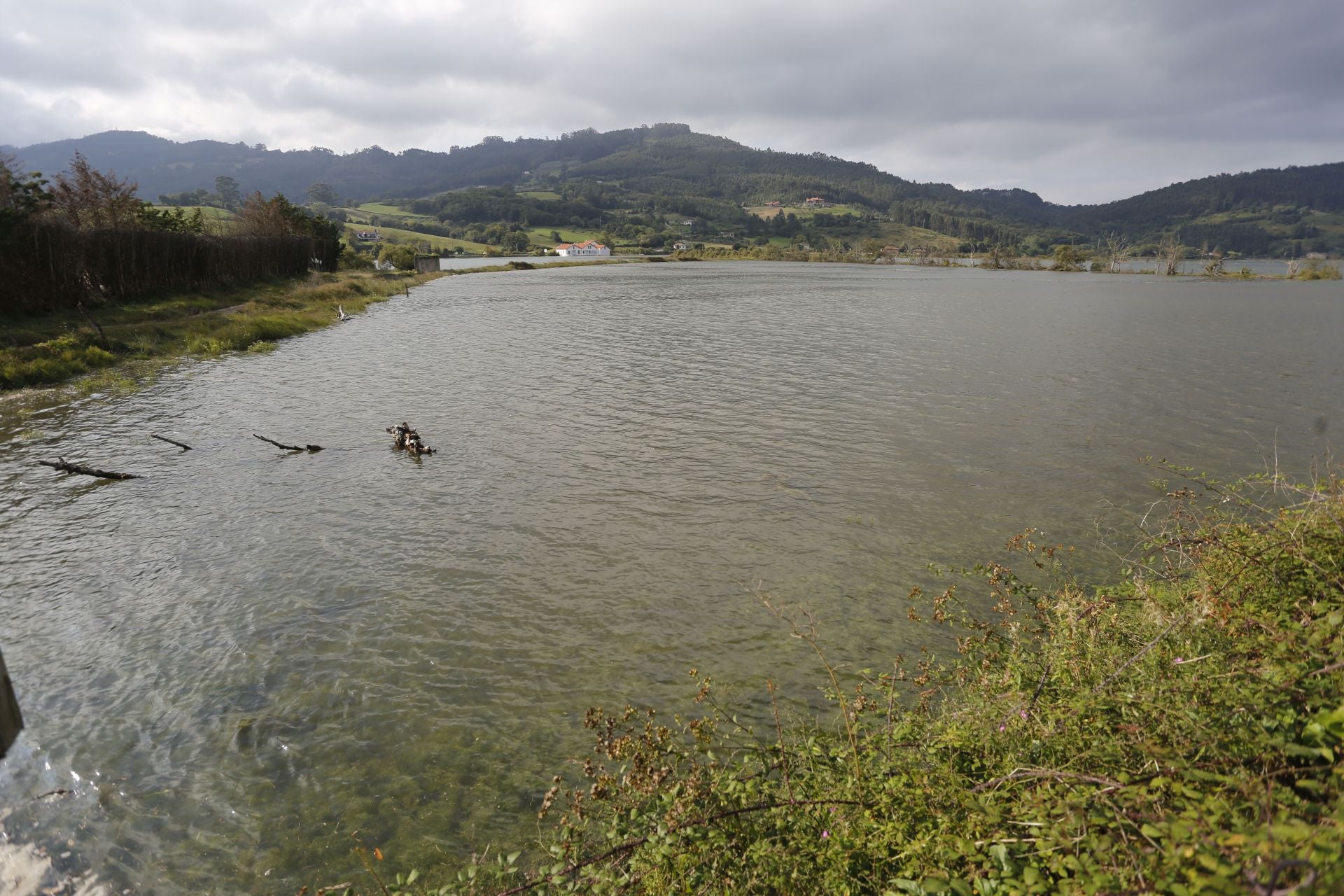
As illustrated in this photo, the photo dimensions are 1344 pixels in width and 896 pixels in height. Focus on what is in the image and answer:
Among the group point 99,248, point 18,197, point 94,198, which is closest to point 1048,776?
point 99,248

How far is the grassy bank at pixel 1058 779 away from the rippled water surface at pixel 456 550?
1393mm

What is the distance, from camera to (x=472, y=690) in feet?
28.8

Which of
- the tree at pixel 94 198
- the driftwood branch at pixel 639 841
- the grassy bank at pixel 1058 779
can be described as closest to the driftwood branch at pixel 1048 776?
the grassy bank at pixel 1058 779

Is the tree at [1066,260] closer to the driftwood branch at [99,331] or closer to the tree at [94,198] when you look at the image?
the tree at [94,198]

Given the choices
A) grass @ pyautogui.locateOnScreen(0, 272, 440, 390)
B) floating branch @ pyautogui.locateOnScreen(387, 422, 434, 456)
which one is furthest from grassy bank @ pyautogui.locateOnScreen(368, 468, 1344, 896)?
grass @ pyautogui.locateOnScreen(0, 272, 440, 390)

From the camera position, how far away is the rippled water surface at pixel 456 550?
283 inches

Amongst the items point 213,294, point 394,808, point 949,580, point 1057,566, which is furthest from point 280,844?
point 213,294

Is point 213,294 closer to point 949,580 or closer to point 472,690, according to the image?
point 472,690

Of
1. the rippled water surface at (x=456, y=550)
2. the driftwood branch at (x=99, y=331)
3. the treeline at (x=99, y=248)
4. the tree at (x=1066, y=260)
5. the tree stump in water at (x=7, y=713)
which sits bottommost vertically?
the rippled water surface at (x=456, y=550)

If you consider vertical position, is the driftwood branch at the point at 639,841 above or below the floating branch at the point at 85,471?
above

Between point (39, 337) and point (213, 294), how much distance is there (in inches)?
Result: 818

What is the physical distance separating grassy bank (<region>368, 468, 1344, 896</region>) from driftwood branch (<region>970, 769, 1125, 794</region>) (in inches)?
1.2

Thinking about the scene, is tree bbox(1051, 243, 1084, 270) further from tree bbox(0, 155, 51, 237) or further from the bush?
tree bbox(0, 155, 51, 237)

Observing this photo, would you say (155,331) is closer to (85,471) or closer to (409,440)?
(85,471)
